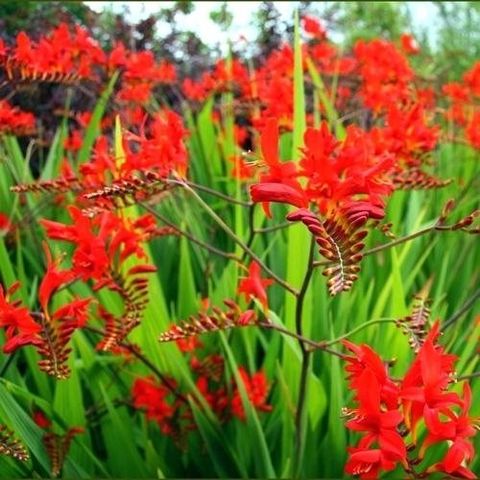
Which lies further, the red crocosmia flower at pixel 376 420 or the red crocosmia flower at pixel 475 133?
the red crocosmia flower at pixel 475 133

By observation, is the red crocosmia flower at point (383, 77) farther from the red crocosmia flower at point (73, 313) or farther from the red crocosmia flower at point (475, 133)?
the red crocosmia flower at point (73, 313)

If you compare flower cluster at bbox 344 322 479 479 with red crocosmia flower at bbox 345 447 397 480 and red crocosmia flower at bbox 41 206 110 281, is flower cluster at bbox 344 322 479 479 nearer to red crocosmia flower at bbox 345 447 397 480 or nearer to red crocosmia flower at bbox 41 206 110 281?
red crocosmia flower at bbox 345 447 397 480

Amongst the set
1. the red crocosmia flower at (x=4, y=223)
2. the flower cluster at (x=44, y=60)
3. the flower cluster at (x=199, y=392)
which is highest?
the flower cluster at (x=44, y=60)

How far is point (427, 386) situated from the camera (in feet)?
2.71

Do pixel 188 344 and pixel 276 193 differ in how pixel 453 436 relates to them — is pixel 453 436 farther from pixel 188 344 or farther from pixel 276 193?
pixel 188 344

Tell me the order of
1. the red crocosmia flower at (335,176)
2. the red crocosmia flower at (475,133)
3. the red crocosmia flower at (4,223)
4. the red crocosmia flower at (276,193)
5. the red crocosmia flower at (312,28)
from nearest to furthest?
the red crocosmia flower at (276,193)
the red crocosmia flower at (335,176)
the red crocosmia flower at (4,223)
the red crocosmia flower at (475,133)
the red crocosmia flower at (312,28)

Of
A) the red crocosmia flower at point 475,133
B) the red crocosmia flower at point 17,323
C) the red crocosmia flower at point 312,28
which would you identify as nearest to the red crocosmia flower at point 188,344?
the red crocosmia flower at point 17,323

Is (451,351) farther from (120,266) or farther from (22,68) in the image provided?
(22,68)

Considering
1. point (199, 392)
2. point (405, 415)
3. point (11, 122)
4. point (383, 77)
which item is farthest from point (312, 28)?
point (405, 415)

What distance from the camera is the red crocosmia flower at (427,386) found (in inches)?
32.3

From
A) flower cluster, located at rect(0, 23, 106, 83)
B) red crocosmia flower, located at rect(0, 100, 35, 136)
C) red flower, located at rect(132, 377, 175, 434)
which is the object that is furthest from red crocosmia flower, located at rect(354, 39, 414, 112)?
red flower, located at rect(132, 377, 175, 434)

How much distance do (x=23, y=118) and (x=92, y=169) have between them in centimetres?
49

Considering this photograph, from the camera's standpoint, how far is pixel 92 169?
1459 millimetres

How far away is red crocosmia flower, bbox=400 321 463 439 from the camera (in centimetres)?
82
